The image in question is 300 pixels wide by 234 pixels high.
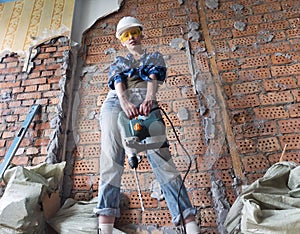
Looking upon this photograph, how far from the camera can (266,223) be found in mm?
764

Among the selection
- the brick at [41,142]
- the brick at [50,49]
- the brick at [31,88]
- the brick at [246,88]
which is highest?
the brick at [50,49]

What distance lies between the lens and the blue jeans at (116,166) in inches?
27.8

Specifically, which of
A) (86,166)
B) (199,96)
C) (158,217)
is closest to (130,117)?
(199,96)

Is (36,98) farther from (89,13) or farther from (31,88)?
(89,13)

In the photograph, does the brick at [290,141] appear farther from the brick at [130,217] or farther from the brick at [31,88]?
the brick at [31,88]

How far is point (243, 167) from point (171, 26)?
75 cm

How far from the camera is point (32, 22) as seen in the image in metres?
1.60

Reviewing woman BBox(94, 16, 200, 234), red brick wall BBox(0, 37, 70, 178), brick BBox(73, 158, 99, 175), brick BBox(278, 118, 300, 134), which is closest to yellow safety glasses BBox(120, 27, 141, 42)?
woman BBox(94, 16, 200, 234)

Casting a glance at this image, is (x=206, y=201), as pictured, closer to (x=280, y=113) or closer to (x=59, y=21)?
(x=280, y=113)

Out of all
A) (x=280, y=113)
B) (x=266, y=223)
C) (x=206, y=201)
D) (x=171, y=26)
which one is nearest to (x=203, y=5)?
(x=171, y=26)

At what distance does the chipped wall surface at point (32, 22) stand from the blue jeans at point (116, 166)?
37.6 inches

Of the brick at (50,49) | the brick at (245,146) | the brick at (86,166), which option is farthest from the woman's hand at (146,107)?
the brick at (50,49)

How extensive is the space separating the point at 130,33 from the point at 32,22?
3.38 feet

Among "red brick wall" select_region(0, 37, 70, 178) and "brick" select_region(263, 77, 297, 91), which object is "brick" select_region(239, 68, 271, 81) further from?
"red brick wall" select_region(0, 37, 70, 178)
